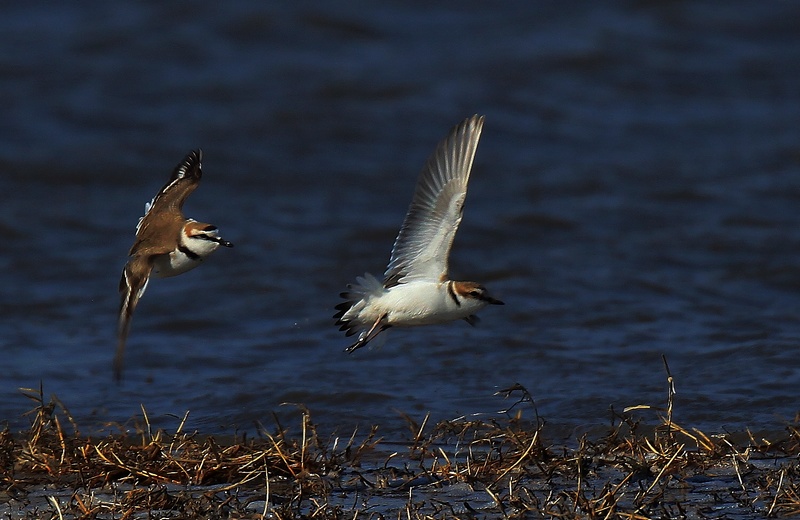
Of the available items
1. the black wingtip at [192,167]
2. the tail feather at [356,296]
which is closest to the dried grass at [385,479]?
the tail feather at [356,296]

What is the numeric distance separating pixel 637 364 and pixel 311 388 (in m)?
2.23

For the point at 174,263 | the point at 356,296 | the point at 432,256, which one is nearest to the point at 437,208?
the point at 432,256

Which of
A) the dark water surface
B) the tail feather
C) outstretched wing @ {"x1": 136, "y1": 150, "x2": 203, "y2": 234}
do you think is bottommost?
the dark water surface

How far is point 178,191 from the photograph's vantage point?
7.09 metres

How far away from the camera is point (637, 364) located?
8.23 meters

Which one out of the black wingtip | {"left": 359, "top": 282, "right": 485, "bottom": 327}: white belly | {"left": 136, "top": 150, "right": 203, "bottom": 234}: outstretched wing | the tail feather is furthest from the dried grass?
the black wingtip

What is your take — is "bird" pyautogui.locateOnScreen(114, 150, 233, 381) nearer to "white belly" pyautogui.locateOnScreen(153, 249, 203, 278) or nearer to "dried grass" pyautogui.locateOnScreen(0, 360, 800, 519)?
"white belly" pyautogui.locateOnScreen(153, 249, 203, 278)

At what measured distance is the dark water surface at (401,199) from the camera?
800 centimetres

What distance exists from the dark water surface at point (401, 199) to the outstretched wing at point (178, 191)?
1259 millimetres

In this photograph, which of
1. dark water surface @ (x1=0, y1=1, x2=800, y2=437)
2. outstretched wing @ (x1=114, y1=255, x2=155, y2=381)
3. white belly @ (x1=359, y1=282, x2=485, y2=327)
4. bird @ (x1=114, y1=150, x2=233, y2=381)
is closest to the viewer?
outstretched wing @ (x1=114, y1=255, x2=155, y2=381)

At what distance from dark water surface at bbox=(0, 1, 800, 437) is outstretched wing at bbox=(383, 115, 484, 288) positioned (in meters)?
1.14

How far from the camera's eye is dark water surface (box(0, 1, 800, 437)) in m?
8.00

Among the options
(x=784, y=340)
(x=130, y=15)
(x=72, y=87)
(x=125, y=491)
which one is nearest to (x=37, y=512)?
(x=125, y=491)

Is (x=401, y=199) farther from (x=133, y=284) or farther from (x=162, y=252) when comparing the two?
(x=133, y=284)
